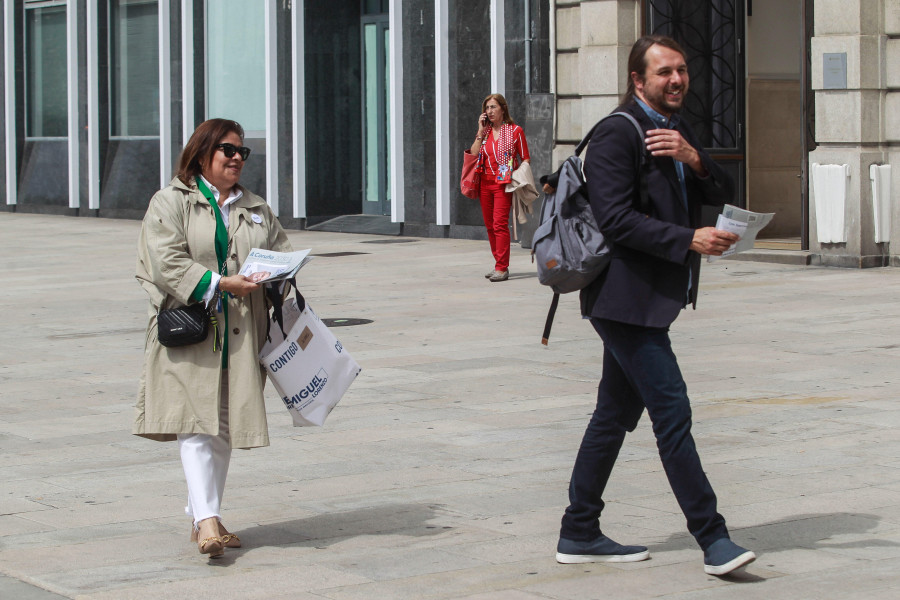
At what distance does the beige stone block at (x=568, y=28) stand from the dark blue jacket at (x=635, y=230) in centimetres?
1389

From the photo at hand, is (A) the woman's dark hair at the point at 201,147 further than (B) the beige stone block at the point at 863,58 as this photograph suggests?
No

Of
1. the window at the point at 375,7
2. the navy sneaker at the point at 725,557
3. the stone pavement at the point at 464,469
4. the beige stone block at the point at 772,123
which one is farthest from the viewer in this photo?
the window at the point at 375,7

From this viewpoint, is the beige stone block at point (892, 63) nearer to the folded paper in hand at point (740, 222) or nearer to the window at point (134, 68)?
the folded paper in hand at point (740, 222)

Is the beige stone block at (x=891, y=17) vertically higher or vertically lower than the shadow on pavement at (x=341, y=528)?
higher

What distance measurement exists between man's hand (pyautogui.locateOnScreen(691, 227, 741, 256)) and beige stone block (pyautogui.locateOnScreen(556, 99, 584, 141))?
13.9 metres

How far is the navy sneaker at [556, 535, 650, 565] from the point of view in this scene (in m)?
5.31

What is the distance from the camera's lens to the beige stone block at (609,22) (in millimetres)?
18188

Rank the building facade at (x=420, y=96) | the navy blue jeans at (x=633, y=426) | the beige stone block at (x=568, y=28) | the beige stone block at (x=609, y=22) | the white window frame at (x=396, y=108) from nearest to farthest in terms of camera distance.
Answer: the navy blue jeans at (x=633, y=426) < the building facade at (x=420, y=96) < the beige stone block at (x=609, y=22) < the beige stone block at (x=568, y=28) < the white window frame at (x=396, y=108)

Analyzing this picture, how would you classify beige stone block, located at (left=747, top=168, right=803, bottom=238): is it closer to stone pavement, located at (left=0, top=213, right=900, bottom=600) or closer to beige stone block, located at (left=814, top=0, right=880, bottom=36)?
beige stone block, located at (left=814, top=0, right=880, bottom=36)

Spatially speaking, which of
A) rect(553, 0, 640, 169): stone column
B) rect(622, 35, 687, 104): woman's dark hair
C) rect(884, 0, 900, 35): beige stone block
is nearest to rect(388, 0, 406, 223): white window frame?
rect(553, 0, 640, 169): stone column

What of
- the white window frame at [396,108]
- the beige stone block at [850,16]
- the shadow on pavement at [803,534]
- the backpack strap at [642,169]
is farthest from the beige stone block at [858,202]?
the backpack strap at [642,169]

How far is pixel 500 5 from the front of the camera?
65.7ft

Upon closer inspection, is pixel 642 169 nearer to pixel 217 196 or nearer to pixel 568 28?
pixel 217 196

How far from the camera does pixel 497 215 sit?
15.4 metres
